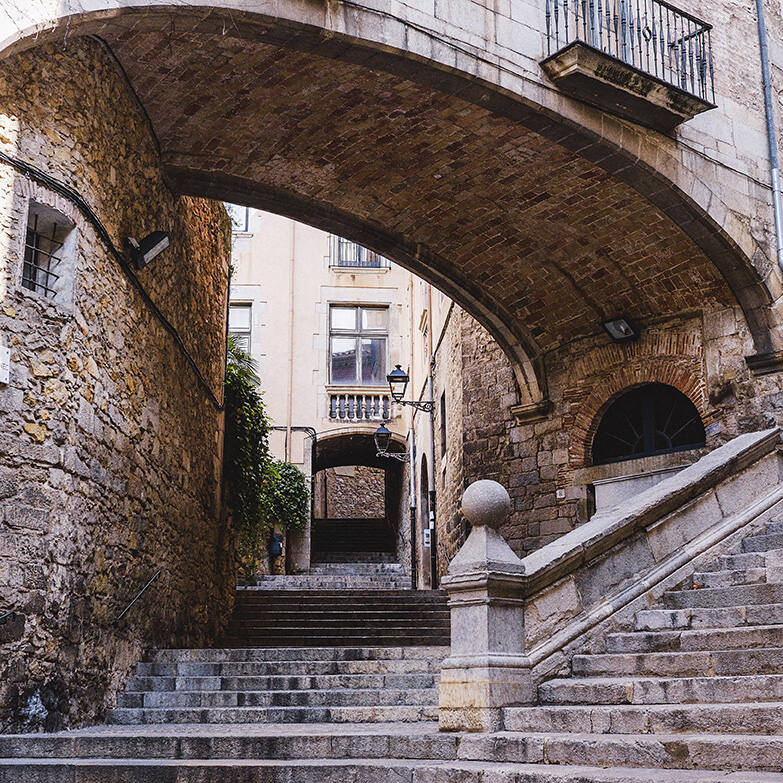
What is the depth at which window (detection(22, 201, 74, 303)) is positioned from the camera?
6.71 m

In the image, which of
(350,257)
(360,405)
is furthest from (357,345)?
(350,257)

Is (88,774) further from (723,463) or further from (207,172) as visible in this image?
(207,172)

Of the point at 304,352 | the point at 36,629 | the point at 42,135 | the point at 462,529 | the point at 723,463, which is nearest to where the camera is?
the point at 36,629

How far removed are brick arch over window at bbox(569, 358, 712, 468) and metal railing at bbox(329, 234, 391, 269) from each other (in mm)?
11259

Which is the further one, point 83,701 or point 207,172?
point 207,172

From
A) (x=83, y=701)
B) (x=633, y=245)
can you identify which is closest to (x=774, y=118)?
(x=633, y=245)

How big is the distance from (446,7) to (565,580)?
176 inches

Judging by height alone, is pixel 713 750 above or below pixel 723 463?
below

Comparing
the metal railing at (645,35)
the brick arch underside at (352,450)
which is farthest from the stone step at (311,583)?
the metal railing at (645,35)

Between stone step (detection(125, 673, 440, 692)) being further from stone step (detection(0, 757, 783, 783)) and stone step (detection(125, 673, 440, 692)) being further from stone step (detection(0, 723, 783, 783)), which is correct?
stone step (detection(0, 757, 783, 783))

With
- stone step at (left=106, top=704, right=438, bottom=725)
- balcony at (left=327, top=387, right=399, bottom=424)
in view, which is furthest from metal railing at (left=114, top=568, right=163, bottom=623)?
balcony at (left=327, top=387, right=399, bottom=424)

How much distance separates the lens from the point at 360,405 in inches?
844

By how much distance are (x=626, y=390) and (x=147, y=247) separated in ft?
18.1

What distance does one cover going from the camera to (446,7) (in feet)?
26.3
